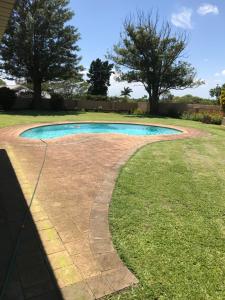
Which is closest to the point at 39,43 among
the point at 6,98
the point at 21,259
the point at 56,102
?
the point at 56,102

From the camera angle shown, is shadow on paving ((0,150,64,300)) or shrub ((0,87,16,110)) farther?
shrub ((0,87,16,110))

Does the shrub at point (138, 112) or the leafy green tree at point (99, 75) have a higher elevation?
the leafy green tree at point (99, 75)

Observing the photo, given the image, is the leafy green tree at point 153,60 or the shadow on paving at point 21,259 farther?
the leafy green tree at point 153,60

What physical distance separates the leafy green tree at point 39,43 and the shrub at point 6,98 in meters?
3.40

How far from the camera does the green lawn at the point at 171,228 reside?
2.78 m

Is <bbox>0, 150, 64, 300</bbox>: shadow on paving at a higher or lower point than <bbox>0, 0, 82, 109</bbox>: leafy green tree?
lower

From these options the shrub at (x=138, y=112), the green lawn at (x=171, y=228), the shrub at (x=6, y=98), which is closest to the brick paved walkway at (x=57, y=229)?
the green lawn at (x=171, y=228)

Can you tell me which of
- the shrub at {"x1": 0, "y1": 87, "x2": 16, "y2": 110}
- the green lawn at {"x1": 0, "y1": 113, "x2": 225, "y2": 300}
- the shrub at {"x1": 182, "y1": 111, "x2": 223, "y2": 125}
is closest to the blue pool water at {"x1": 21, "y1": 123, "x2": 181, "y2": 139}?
the shrub at {"x1": 182, "y1": 111, "x2": 223, "y2": 125}

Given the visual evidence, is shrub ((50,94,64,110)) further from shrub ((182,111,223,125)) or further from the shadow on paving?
the shadow on paving

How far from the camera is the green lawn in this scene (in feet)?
9.11

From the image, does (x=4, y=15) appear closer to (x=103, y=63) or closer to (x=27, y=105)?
(x=27, y=105)

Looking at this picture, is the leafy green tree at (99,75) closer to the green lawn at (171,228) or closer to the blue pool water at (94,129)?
the blue pool water at (94,129)

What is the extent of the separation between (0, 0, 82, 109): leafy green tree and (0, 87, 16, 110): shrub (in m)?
3.40

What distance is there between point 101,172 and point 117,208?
197 cm
